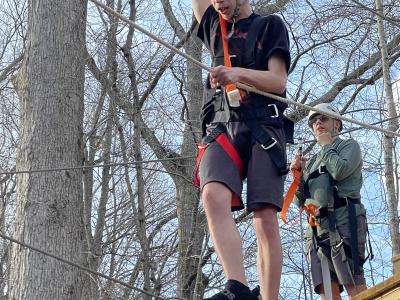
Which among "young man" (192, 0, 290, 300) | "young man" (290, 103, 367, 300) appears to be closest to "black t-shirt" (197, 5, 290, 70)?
"young man" (192, 0, 290, 300)

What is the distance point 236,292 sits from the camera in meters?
3.64

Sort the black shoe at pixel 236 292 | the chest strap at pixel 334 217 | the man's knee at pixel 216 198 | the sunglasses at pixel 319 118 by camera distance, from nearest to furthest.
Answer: the black shoe at pixel 236 292, the man's knee at pixel 216 198, the chest strap at pixel 334 217, the sunglasses at pixel 319 118

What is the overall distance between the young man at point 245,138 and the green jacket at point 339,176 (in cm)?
122

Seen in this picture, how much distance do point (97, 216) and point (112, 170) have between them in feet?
1.94

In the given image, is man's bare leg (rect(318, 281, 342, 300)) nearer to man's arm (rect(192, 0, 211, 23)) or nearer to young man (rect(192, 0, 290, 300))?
young man (rect(192, 0, 290, 300))

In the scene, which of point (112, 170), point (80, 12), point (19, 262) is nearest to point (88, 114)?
point (112, 170)

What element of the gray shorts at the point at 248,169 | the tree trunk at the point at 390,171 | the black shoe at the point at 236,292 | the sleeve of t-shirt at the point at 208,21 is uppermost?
the tree trunk at the point at 390,171

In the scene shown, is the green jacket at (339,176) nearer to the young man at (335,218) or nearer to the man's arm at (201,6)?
the young man at (335,218)

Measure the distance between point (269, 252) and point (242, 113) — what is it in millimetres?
659

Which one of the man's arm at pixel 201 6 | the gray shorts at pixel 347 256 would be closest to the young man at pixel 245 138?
the man's arm at pixel 201 6

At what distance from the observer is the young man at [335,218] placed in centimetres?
535

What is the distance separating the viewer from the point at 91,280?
903 centimetres

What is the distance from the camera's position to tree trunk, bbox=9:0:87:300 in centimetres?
571

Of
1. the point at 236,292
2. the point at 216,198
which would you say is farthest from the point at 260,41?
the point at 236,292
